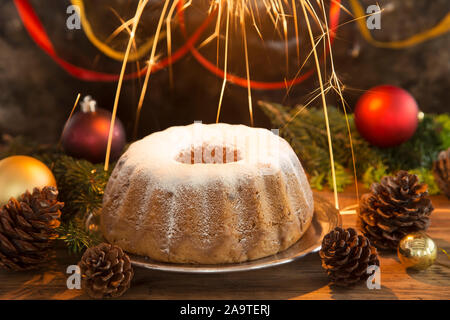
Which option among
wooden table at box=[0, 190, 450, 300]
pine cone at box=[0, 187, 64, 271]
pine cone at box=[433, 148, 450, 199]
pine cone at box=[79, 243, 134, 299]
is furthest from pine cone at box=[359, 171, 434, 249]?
pine cone at box=[0, 187, 64, 271]

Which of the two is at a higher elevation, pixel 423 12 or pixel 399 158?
pixel 423 12

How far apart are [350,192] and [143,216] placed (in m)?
0.58

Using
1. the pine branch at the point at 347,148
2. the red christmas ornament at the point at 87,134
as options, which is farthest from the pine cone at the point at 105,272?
the pine branch at the point at 347,148

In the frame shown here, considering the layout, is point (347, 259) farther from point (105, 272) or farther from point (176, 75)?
point (176, 75)

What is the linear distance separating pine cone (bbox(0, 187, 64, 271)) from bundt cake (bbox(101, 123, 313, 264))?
0.10 meters

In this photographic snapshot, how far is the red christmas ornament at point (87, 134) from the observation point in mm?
1250

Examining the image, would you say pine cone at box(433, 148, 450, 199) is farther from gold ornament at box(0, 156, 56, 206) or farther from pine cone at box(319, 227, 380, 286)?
gold ornament at box(0, 156, 56, 206)

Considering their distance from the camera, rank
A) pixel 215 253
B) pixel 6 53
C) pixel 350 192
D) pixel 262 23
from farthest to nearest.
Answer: pixel 6 53, pixel 262 23, pixel 350 192, pixel 215 253

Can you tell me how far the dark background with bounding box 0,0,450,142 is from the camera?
1.56 m

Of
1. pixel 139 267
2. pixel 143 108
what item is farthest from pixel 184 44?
pixel 139 267

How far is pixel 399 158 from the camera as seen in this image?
1.39 meters

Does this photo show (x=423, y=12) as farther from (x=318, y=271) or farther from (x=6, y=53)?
(x=6, y=53)

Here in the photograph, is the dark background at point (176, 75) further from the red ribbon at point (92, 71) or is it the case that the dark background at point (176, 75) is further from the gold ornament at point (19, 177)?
the gold ornament at point (19, 177)

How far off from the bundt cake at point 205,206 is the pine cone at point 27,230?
10 cm
